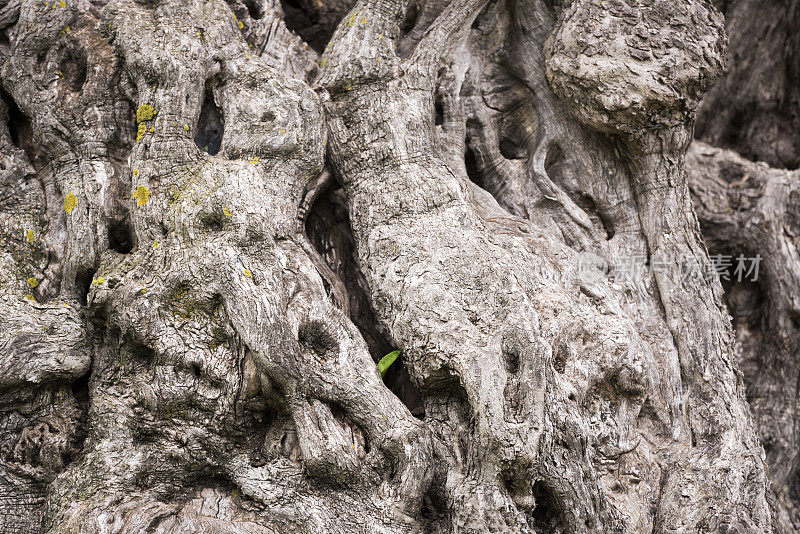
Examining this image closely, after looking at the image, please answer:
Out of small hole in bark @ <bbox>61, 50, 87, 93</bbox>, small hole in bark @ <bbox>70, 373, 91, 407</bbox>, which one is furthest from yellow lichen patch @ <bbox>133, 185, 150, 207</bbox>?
small hole in bark @ <bbox>70, 373, 91, 407</bbox>

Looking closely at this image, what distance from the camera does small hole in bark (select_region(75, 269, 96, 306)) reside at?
305 centimetres

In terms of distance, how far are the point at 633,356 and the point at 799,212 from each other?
232cm

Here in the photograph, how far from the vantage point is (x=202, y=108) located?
10.8 feet

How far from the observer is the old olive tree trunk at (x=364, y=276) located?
9.05ft

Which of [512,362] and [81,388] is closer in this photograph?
[512,362]

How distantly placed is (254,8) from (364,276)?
1789 mm

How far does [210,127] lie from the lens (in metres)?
3.31

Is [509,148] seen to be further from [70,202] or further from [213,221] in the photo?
[70,202]

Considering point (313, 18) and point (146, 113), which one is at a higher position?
point (313, 18)

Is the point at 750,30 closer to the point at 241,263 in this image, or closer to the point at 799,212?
the point at 799,212

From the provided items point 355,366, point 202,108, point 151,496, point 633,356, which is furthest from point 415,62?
point 151,496

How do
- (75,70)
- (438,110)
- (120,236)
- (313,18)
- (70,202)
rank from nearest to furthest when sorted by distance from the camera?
(70,202), (120,236), (75,70), (438,110), (313,18)

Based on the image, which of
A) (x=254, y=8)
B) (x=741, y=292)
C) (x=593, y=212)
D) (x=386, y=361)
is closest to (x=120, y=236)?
(x=386, y=361)

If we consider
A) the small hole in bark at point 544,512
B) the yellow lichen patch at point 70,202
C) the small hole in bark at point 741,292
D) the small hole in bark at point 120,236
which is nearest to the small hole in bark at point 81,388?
the small hole in bark at point 120,236
